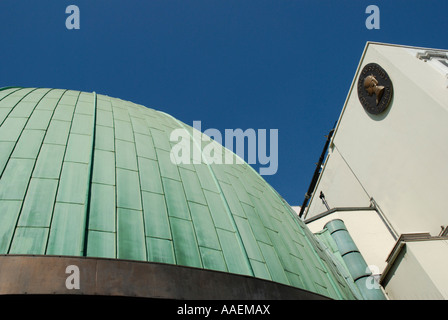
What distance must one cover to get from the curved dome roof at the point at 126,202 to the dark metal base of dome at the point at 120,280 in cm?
27

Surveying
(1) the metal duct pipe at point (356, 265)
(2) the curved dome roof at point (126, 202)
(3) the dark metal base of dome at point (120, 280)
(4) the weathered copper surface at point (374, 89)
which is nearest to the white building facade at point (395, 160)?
(4) the weathered copper surface at point (374, 89)

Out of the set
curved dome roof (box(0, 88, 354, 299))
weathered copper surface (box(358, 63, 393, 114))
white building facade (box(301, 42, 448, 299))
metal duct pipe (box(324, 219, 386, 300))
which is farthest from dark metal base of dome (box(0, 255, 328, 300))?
weathered copper surface (box(358, 63, 393, 114))

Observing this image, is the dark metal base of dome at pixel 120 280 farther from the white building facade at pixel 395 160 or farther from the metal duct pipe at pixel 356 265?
the white building facade at pixel 395 160

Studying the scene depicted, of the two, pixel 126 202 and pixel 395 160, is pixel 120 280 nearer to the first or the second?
pixel 126 202

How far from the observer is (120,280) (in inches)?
155

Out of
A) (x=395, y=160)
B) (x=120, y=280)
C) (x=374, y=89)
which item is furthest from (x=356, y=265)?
(x=374, y=89)

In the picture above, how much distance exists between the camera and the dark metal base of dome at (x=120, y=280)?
3624 mm

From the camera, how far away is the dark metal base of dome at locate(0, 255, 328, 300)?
143 inches

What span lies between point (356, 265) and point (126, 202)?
697cm

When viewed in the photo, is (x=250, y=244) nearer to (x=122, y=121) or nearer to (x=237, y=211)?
(x=237, y=211)

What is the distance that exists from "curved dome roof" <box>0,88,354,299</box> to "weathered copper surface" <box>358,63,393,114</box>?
13.1 meters

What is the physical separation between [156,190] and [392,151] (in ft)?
50.1
